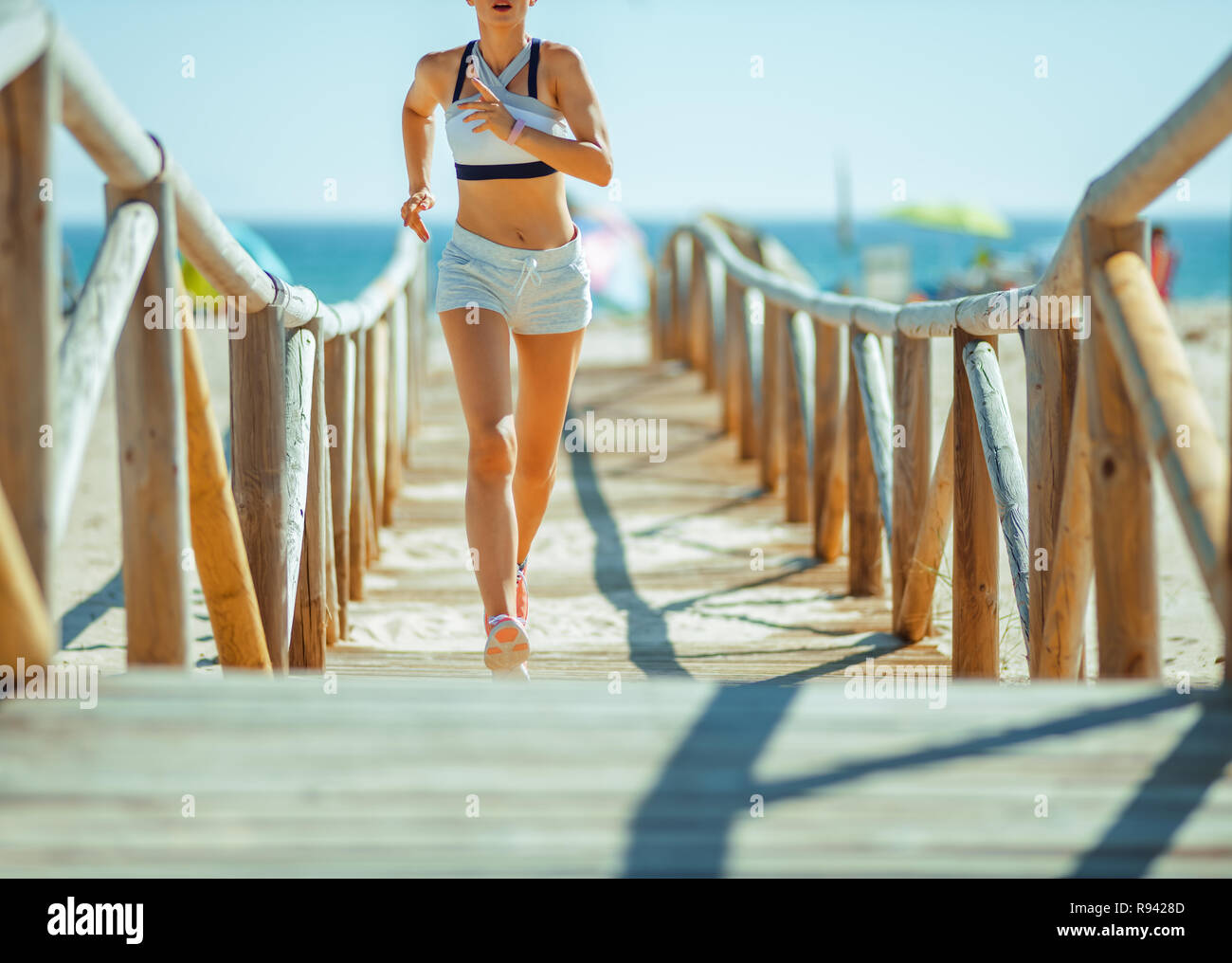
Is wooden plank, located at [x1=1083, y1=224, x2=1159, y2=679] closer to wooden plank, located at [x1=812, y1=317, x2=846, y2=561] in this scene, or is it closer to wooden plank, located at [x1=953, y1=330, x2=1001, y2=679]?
wooden plank, located at [x1=953, y1=330, x2=1001, y2=679]

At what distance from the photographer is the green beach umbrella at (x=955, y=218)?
20219mm

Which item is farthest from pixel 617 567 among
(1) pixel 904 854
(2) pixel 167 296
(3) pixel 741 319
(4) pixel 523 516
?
(1) pixel 904 854

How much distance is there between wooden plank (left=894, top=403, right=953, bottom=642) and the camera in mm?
3270

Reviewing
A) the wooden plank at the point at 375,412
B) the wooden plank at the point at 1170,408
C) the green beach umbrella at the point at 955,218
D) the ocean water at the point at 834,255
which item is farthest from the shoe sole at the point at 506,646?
the ocean water at the point at 834,255

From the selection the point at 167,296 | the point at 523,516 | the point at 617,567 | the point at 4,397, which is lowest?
the point at 617,567

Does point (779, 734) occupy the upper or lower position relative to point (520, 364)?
lower

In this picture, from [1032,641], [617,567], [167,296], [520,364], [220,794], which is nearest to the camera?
[220,794]

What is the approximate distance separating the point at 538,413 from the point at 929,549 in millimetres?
1156

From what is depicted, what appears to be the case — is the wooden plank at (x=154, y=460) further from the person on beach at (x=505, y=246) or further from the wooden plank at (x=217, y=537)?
the person on beach at (x=505, y=246)

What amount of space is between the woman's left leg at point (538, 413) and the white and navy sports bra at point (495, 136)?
1.29 feet

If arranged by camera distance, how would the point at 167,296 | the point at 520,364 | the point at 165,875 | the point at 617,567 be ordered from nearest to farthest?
the point at 165,875 < the point at 167,296 < the point at 520,364 < the point at 617,567

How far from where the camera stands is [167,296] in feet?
6.73
